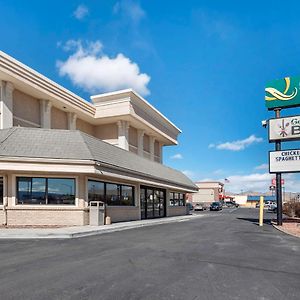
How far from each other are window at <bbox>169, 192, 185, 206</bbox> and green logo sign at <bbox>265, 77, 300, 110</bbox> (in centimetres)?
1651

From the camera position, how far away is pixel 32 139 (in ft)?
65.4

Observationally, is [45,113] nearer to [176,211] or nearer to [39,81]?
[39,81]

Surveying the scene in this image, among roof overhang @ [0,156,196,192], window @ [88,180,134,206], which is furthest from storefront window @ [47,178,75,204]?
window @ [88,180,134,206]

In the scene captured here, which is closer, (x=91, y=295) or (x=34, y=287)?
(x=91, y=295)

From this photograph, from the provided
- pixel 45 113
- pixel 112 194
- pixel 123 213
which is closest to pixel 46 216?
pixel 112 194

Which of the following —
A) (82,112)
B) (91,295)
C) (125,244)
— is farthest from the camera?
(82,112)

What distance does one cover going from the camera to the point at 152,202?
1281 inches

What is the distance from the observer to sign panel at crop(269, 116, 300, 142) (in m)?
24.2

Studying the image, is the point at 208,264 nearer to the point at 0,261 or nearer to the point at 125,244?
the point at 125,244

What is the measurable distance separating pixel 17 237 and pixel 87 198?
6246 mm

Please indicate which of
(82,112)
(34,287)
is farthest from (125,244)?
(82,112)

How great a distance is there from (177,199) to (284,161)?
17869 mm

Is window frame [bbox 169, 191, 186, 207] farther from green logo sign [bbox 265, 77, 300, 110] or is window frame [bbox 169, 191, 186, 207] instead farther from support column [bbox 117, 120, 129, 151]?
green logo sign [bbox 265, 77, 300, 110]

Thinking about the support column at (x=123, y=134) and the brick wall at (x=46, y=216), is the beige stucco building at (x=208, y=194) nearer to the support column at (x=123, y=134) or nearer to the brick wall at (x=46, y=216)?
the support column at (x=123, y=134)
